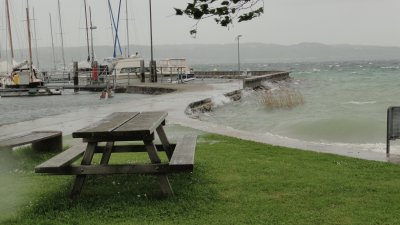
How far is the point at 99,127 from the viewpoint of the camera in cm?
588

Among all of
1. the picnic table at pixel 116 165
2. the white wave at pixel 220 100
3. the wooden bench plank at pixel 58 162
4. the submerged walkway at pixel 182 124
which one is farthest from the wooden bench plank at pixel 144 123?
the white wave at pixel 220 100

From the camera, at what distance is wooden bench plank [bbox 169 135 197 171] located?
218 inches

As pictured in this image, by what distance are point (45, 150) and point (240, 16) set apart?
203 inches

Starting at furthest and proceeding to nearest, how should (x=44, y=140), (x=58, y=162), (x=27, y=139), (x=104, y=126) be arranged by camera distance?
(x=44, y=140) < (x=27, y=139) < (x=104, y=126) < (x=58, y=162)

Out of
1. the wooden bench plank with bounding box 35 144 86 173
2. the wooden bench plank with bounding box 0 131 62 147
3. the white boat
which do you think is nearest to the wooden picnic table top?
the wooden bench plank with bounding box 35 144 86 173

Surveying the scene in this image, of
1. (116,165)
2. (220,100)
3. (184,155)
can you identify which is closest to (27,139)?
(116,165)

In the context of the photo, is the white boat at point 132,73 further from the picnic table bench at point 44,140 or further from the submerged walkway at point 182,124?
the picnic table bench at point 44,140

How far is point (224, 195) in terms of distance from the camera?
6.06 meters

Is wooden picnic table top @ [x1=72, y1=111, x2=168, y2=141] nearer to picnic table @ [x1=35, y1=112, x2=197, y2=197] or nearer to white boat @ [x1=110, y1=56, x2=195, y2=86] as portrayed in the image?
picnic table @ [x1=35, y1=112, x2=197, y2=197]

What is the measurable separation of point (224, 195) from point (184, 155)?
0.66 metres

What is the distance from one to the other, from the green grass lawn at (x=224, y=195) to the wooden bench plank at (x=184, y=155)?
0.42 metres

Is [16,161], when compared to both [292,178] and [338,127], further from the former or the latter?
[338,127]

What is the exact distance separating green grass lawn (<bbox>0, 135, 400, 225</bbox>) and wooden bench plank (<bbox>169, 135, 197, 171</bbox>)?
42cm

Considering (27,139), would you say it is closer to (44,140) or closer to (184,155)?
(44,140)
